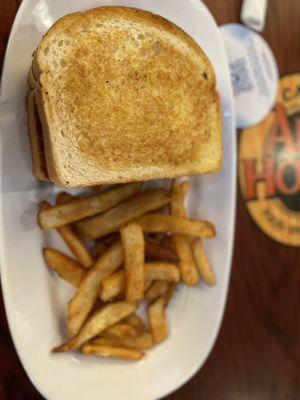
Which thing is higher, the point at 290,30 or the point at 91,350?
the point at 290,30

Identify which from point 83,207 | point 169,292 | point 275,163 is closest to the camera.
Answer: point 83,207

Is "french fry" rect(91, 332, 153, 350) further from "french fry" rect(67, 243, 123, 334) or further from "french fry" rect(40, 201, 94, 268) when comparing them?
"french fry" rect(40, 201, 94, 268)

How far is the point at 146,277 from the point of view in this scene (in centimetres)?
136

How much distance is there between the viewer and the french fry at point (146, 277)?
1.28 meters

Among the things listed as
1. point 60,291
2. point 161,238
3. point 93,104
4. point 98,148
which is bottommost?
point 60,291

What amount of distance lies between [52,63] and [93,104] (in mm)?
134

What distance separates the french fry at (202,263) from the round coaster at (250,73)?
453 mm

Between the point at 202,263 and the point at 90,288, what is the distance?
364mm

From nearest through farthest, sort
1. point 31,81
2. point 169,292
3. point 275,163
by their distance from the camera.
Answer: point 31,81
point 169,292
point 275,163

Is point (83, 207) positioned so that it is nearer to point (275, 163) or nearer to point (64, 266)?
point (64, 266)

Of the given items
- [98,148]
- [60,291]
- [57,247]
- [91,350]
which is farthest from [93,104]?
[91,350]

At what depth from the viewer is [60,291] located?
134cm

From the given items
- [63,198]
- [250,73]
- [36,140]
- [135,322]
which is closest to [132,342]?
[135,322]

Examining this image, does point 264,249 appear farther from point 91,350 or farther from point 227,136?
point 91,350
